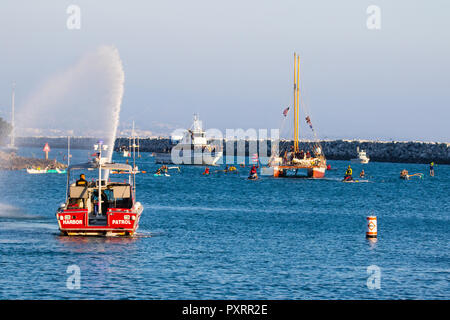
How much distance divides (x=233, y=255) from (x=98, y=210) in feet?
28.1

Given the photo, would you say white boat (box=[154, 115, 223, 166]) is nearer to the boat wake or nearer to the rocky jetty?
the rocky jetty

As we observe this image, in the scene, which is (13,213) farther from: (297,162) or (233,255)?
(297,162)

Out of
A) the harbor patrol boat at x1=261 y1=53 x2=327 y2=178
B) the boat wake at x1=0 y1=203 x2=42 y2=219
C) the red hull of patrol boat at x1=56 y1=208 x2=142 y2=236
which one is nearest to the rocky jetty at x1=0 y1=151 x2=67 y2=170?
the harbor patrol boat at x1=261 y1=53 x2=327 y2=178

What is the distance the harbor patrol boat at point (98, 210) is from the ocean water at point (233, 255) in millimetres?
611

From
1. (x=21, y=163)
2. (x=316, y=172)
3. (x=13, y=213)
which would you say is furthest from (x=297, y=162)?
(x=13, y=213)

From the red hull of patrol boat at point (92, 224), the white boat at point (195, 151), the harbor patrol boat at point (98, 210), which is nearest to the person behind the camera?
the red hull of patrol boat at point (92, 224)

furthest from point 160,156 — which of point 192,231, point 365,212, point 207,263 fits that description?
point 207,263

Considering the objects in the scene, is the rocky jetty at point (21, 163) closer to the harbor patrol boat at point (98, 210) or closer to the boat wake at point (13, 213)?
the boat wake at point (13, 213)

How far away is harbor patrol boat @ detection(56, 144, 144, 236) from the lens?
4169 cm

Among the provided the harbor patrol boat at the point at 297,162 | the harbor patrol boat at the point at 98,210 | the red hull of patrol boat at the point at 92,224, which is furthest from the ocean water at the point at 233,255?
the harbor patrol boat at the point at 297,162

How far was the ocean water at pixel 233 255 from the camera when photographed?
30641mm

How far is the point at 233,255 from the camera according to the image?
1544 inches

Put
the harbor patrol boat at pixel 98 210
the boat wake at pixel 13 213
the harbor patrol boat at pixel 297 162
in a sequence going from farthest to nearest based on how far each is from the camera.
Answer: the harbor patrol boat at pixel 297 162
the boat wake at pixel 13 213
the harbor patrol boat at pixel 98 210

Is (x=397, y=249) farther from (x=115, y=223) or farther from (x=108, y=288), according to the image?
(x=108, y=288)
